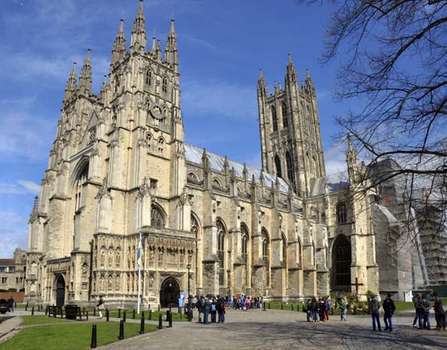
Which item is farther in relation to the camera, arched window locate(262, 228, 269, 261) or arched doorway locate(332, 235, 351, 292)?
arched doorway locate(332, 235, 351, 292)

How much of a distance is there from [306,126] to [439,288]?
117 ft

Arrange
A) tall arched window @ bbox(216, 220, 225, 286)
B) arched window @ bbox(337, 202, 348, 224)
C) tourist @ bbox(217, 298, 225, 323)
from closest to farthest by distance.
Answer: tourist @ bbox(217, 298, 225, 323), tall arched window @ bbox(216, 220, 225, 286), arched window @ bbox(337, 202, 348, 224)

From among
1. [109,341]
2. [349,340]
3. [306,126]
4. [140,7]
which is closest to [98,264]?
[109,341]

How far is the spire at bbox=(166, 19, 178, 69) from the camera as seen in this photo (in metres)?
50.5

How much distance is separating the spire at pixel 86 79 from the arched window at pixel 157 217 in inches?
779

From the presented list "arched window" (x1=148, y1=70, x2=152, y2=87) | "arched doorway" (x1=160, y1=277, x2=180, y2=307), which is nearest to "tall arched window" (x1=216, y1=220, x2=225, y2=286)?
"arched doorway" (x1=160, y1=277, x2=180, y2=307)

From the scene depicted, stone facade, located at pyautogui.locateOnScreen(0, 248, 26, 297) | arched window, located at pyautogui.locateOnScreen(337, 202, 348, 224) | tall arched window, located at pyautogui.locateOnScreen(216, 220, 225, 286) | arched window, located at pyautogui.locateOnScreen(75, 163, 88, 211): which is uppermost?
arched window, located at pyautogui.locateOnScreen(75, 163, 88, 211)

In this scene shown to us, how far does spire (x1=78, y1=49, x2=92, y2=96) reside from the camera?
172 ft

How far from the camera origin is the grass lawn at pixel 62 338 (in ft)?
48.3

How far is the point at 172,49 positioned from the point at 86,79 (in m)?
11.8

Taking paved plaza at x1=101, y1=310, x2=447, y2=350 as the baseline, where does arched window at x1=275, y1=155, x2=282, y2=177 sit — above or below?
above

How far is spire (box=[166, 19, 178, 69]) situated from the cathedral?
4.8 inches

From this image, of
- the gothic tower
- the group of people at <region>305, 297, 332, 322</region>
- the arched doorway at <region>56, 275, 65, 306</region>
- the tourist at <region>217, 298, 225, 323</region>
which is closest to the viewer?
the tourist at <region>217, 298, 225, 323</region>

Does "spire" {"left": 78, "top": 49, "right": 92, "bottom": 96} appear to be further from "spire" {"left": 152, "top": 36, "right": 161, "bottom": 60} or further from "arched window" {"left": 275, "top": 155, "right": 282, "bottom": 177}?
"arched window" {"left": 275, "top": 155, "right": 282, "bottom": 177}
